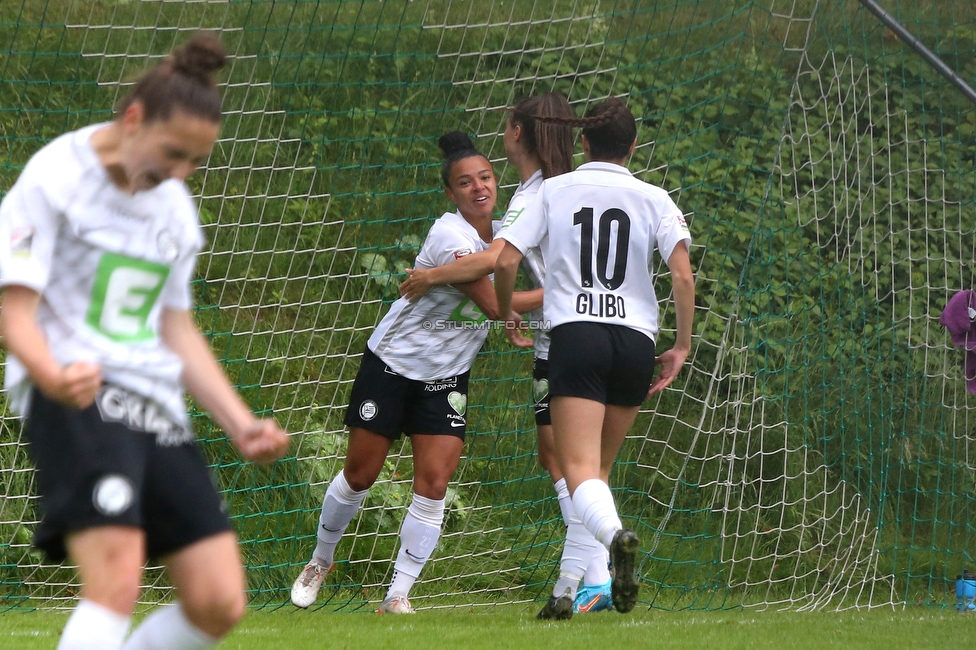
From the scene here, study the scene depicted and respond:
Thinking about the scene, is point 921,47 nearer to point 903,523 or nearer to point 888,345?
point 888,345

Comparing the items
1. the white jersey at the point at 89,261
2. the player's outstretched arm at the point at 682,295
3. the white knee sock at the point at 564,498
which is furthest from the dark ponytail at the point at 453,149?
the white jersey at the point at 89,261

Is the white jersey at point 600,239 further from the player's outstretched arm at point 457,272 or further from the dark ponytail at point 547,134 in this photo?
the dark ponytail at point 547,134

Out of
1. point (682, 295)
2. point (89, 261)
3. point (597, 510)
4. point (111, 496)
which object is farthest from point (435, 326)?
point (111, 496)

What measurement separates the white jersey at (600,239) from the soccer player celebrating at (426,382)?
570 millimetres

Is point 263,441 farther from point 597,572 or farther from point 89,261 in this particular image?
point 597,572

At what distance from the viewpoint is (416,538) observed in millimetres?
4785

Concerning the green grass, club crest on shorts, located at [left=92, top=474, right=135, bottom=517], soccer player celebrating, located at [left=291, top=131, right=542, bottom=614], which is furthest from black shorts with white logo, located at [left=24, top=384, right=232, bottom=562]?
soccer player celebrating, located at [left=291, top=131, right=542, bottom=614]

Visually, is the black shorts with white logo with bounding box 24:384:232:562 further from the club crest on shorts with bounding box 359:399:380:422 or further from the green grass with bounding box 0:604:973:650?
the club crest on shorts with bounding box 359:399:380:422

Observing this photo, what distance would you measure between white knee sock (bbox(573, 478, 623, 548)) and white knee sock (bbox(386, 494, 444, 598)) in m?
1.05

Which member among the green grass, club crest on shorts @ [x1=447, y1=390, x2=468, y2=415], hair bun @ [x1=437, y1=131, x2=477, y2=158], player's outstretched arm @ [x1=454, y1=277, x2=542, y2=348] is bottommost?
the green grass

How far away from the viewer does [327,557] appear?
4949 millimetres

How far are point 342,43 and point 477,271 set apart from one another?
2.95 m

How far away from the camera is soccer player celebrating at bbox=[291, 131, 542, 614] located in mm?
4699

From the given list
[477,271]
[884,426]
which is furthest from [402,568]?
[884,426]
